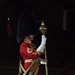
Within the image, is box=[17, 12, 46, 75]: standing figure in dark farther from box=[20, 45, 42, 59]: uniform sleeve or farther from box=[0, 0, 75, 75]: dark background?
box=[0, 0, 75, 75]: dark background

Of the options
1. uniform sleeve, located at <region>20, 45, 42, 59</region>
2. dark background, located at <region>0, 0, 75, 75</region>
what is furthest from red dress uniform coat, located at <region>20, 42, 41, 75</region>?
dark background, located at <region>0, 0, 75, 75</region>

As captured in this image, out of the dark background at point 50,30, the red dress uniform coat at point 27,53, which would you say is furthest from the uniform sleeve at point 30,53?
the dark background at point 50,30

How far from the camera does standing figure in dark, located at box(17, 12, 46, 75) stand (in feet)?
17.2

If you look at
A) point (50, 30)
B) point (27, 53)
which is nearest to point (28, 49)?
point (27, 53)

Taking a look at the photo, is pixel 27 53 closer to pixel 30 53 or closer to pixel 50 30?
pixel 30 53

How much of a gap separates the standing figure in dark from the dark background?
824 cm

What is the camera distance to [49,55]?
15.3 metres

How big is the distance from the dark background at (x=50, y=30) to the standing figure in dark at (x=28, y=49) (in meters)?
8.24

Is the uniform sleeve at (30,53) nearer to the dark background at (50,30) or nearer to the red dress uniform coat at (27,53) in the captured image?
the red dress uniform coat at (27,53)

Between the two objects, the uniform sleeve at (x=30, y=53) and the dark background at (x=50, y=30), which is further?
the dark background at (x=50, y=30)

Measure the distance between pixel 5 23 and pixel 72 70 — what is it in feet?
46.6

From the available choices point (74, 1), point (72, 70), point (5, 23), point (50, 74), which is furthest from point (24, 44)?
point (74, 1)

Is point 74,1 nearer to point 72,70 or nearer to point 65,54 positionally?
point 65,54

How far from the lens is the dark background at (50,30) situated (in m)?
15.3
